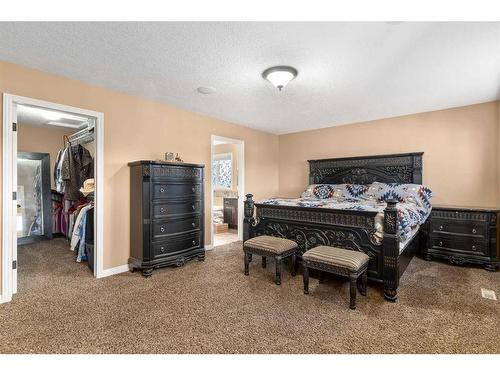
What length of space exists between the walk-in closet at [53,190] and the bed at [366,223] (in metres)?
2.48

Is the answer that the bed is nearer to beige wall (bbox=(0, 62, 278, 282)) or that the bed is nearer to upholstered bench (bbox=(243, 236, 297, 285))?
upholstered bench (bbox=(243, 236, 297, 285))

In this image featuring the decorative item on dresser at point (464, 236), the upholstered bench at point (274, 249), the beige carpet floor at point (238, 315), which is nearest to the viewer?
the beige carpet floor at point (238, 315)

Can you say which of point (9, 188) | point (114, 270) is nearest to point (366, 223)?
point (114, 270)

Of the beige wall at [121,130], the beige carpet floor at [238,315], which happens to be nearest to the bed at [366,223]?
the beige carpet floor at [238,315]

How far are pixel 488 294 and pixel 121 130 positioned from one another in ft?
15.1

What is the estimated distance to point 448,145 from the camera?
394 centimetres

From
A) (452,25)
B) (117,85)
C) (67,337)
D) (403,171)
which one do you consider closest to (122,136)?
(117,85)

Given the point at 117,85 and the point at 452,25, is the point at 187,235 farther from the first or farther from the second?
the point at 452,25

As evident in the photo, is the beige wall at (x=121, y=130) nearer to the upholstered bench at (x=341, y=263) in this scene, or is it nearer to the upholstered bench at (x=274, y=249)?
the upholstered bench at (x=274, y=249)

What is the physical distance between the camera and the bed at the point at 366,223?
2441mm

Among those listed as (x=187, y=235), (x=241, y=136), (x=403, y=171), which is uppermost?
(x=241, y=136)
